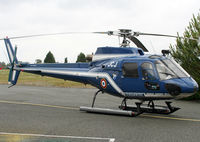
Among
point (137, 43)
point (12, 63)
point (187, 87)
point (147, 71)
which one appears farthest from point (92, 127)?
point (12, 63)

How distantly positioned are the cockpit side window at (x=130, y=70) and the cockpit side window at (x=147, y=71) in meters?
0.30

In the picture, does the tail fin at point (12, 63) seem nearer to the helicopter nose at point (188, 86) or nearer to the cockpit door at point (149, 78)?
the cockpit door at point (149, 78)

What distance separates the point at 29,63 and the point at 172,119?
27.4 feet

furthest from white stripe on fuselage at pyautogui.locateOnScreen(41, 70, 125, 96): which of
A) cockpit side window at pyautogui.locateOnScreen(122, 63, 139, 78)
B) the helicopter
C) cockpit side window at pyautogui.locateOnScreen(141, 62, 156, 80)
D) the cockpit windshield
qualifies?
the cockpit windshield

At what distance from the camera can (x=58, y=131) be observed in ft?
25.2

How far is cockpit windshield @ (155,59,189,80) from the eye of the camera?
9.32m

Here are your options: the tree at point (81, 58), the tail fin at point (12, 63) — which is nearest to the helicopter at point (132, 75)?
the tail fin at point (12, 63)

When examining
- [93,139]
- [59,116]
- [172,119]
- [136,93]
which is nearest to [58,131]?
[93,139]

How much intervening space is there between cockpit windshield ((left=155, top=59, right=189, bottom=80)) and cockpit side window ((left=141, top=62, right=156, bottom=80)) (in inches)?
9.8

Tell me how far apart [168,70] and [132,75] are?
4.72 ft

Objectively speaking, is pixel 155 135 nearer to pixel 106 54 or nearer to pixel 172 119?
pixel 172 119

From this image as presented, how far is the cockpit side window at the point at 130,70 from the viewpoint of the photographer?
9944 millimetres

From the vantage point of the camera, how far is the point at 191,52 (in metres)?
16.3

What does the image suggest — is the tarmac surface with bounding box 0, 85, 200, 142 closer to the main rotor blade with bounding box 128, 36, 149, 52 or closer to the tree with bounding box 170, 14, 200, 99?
the main rotor blade with bounding box 128, 36, 149, 52
